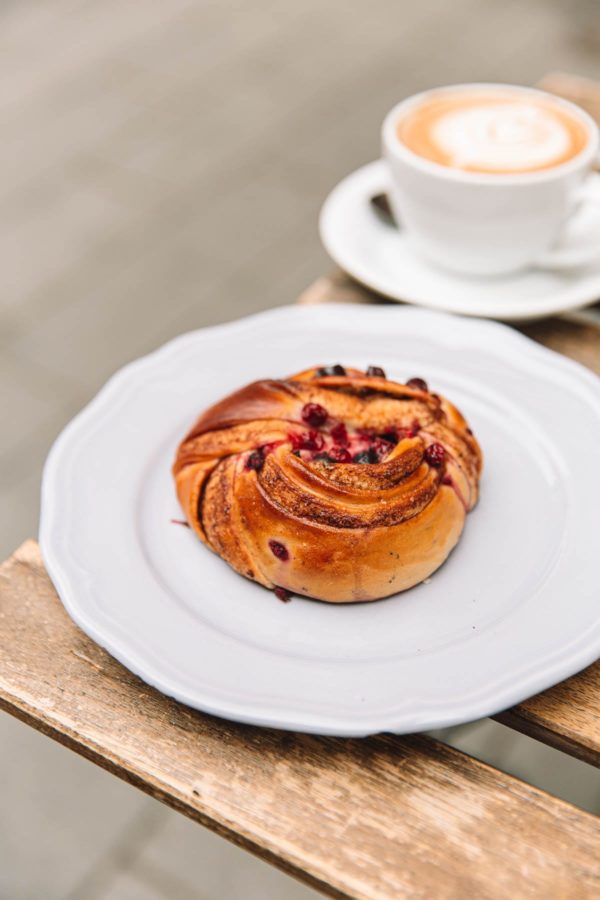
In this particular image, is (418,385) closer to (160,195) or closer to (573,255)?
(573,255)

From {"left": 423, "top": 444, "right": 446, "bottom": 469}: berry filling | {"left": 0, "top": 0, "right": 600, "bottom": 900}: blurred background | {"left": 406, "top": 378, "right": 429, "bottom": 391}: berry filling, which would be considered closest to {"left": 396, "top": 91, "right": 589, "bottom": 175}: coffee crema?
{"left": 406, "top": 378, "right": 429, "bottom": 391}: berry filling

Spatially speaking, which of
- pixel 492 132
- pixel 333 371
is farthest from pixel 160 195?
pixel 333 371

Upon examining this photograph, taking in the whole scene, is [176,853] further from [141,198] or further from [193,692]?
[141,198]

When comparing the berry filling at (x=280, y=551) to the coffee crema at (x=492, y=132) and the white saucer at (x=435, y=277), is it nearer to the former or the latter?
the white saucer at (x=435, y=277)

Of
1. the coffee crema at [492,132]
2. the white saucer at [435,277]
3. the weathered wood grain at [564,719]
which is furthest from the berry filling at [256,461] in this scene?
the coffee crema at [492,132]

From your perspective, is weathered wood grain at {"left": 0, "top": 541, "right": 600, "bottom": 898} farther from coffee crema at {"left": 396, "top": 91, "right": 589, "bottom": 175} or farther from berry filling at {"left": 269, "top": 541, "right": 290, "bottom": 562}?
coffee crema at {"left": 396, "top": 91, "right": 589, "bottom": 175}
